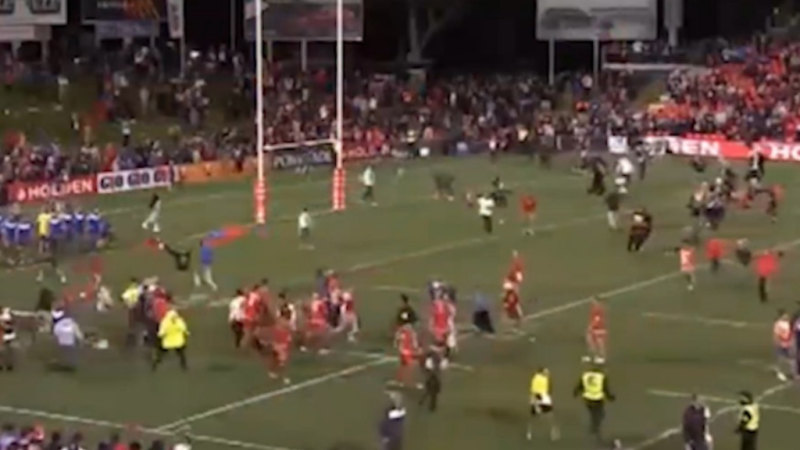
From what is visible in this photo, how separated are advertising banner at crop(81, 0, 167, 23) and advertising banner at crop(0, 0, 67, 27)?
2.33 metres

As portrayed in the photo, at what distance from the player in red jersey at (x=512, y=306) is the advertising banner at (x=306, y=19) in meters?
28.1

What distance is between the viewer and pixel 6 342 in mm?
29781

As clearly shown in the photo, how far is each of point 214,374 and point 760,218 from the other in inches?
924

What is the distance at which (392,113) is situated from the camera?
7469cm

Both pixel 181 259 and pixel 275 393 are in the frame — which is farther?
pixel 181 259

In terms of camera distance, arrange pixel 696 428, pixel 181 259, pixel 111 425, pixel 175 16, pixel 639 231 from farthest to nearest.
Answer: pixel 175 16 → pixel 639 231 → pixel 181 259 → pixel 111 425 → pixel 696 428

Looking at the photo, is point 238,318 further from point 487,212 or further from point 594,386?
point 487,212

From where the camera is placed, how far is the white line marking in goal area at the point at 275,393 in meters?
26.6

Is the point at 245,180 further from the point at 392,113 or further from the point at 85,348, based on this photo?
the point at 85,348

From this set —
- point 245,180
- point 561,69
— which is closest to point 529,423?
point 245,180

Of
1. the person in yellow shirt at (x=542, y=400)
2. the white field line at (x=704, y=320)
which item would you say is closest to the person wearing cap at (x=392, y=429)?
the person in yellow shirt at (x=542, y=400)

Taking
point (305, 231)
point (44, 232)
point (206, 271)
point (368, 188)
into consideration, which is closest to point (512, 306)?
point (206, 271)

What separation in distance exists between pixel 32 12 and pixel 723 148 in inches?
1033

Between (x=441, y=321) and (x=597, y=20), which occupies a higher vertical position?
(x=597, y=20)
